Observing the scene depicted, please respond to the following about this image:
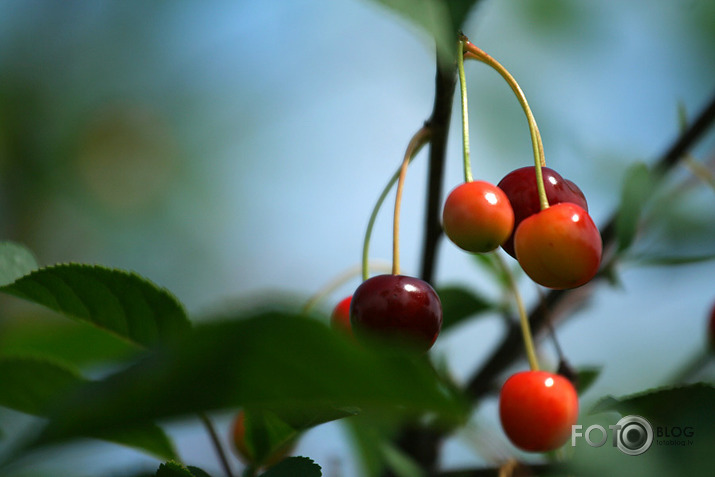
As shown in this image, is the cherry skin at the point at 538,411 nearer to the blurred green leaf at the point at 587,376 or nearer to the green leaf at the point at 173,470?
the blurred green leaf at the point at 587,376

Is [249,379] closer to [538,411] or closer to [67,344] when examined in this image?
[538,411]

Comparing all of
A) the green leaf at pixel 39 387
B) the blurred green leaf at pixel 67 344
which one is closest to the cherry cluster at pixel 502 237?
the green leaf at pixel 39 387

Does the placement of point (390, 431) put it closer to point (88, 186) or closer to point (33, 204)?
point (33, 204)

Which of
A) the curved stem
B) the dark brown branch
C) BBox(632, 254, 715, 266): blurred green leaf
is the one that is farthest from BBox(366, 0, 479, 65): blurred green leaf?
BBox(632, 254, 715, 266): blurred green leaf

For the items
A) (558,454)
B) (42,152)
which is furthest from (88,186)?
(558,454)

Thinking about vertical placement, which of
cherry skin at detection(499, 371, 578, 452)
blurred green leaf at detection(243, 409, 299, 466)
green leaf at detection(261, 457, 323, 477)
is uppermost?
green leaf at detection(261, 457, 323, 477)

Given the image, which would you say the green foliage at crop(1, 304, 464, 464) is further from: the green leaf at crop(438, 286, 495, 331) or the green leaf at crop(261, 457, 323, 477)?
the green leaf at crop(438, 286, 495, 331)
